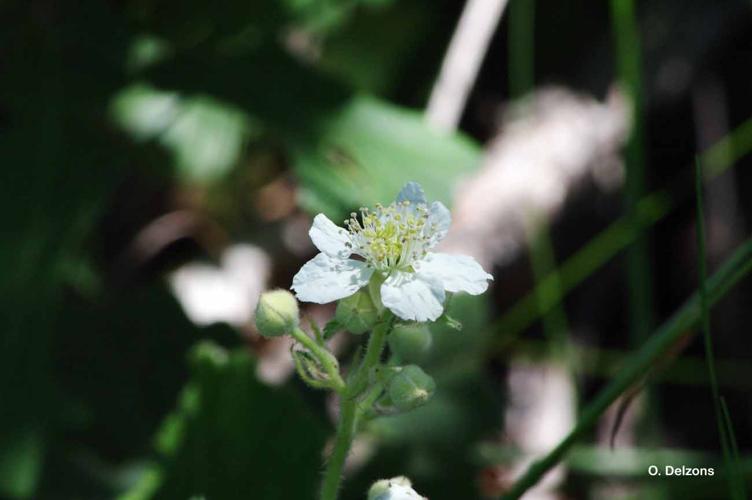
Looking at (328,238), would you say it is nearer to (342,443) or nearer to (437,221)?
(437,221)

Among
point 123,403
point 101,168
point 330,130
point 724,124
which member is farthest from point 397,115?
point 724,124

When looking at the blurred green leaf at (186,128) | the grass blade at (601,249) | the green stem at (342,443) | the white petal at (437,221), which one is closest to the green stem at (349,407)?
the green stem at (342,443)

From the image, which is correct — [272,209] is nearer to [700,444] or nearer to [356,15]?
[356,15]

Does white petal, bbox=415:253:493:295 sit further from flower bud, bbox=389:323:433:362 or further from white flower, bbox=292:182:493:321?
flower bud, bbox=389:323:433:362

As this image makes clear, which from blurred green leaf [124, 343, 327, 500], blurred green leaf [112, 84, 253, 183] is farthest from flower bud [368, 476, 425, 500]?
blurred green leaf [112, 84, 253, 183]

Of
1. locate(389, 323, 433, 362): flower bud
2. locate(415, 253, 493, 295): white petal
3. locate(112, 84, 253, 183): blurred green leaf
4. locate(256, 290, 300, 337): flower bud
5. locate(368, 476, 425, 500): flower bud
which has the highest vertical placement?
locate(112, 84, 253, 183): blurred green leaf

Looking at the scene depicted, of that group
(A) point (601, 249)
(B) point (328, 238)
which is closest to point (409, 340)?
(B) point (328, 238)

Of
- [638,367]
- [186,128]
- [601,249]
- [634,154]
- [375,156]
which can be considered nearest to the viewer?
[638,367]
